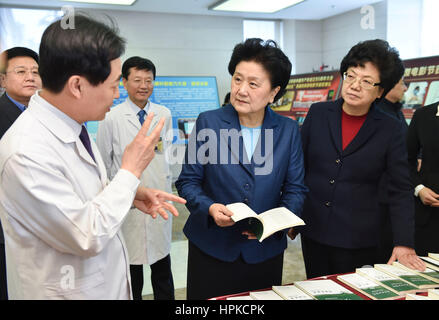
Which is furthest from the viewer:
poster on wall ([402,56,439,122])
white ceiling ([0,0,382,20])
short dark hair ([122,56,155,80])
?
white ceiling ([0,0,382,20])

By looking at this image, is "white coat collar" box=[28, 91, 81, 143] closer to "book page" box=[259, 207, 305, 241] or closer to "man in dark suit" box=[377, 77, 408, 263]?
"book page" box=[259, 207, 305, 241]

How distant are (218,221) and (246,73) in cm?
65

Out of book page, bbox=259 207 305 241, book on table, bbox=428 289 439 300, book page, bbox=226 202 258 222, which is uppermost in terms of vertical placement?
book page, bbox=226 202 258 222

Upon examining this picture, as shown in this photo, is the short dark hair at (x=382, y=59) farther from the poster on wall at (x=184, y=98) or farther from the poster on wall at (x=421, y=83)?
the poster on wall at (x=184, y=98)

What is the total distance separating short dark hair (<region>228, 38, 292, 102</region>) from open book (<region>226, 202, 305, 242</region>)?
0.59m

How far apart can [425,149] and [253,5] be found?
17.0ft

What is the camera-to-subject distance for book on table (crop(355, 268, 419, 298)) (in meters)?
1.21

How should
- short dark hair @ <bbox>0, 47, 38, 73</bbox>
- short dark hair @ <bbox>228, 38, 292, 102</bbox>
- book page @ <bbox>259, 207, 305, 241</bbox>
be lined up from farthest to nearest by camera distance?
short dark hair @ <bbox>0, 47, 38, 73</bbox>
short dark hair @ <bbox>228, 38, 292, 102</bbox>
book page @ <bbox>259, 207, 305, 241</bbox>

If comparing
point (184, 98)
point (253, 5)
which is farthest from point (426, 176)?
point (253, 5)

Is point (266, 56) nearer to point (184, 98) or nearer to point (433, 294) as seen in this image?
point (433, 294)

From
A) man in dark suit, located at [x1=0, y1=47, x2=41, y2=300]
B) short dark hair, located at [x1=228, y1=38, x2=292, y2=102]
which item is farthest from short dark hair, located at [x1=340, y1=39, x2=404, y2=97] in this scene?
man in dark suit, located at [x1=0, y1=47, x2=41, y2=300]

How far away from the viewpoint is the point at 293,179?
5.16 feet

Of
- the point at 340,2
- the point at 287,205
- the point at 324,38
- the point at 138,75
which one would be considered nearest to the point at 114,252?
the point at 287,205

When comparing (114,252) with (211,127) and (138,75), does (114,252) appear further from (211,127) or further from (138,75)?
(138,75)
